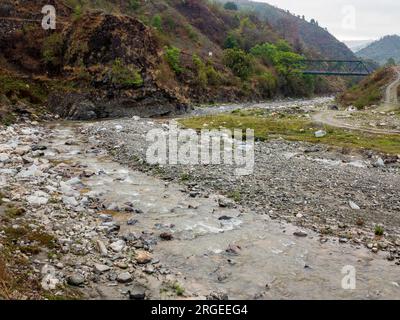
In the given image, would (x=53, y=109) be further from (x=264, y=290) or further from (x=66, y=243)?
(x=264, y=290)

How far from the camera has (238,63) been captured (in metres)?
90.2

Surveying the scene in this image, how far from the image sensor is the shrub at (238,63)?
3531 inches

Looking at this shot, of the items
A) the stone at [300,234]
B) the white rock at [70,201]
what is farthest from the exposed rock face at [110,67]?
the stone at [300,234]

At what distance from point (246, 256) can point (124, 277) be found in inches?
144

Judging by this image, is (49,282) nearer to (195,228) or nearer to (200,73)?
(195,228)

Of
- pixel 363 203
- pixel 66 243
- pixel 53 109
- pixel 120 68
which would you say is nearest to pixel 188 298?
pixel 66 243

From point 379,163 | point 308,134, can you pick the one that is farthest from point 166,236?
point 308,134

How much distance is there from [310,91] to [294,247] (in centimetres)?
10591

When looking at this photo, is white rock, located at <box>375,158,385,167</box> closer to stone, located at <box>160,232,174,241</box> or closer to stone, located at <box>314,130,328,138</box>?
stone, located at <box>314,130,328,138</box>

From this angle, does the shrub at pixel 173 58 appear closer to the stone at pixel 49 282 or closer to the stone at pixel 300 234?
the stone at pixel 300 234

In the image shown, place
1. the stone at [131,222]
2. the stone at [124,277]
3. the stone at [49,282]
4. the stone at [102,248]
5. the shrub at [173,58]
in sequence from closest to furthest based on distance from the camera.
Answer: the stone at [49,282], the stone at [124,277], the stone at [102,248], the stone at [131,222], the shrub at [173,58]

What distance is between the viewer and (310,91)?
112500 mm

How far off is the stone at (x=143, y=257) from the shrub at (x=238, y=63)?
267ft

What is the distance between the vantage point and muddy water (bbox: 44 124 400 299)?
9.97 meters
